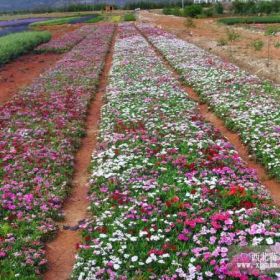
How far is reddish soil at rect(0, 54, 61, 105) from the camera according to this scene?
2737 cm

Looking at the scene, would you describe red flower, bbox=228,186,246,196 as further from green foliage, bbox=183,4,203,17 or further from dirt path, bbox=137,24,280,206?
green foliage, bbox=183,4,203,17

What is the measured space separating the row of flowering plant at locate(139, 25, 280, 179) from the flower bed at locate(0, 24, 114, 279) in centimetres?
550

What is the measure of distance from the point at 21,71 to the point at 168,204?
26733 mm

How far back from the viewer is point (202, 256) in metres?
8.38

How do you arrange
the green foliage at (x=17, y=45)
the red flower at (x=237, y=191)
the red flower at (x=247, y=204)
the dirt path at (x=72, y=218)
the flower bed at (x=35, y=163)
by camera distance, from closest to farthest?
the dirt path at (x=72, y=218) < the flower bed at (x=35, y=163) < the red flower at (x=247, y=204) < the red flower at (x=237, y=191) < the green foliage at (x=17, y=45)

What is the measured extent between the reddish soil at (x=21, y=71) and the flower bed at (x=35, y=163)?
6.54 feet

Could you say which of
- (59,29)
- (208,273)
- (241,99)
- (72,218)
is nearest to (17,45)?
(241,99)

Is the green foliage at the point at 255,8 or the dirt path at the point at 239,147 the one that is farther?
the green foliage at the point at 255,8

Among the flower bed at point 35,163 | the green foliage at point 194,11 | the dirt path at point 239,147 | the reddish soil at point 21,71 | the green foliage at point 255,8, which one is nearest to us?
the flower bed at point 35,163

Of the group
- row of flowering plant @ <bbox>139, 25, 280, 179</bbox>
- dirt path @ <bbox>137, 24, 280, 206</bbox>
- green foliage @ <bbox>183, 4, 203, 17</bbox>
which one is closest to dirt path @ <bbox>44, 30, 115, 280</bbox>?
dirt path @ <bbox>137, 24, 280, 206</bbox>

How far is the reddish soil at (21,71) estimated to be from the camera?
27366mm

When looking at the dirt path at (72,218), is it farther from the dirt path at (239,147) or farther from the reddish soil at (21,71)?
the reddish soil at (21,71)

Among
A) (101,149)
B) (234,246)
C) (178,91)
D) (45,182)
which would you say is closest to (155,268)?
(234,246)

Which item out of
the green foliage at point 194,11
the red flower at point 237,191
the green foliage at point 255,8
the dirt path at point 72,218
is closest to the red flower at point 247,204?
the red flower at point 237,191
